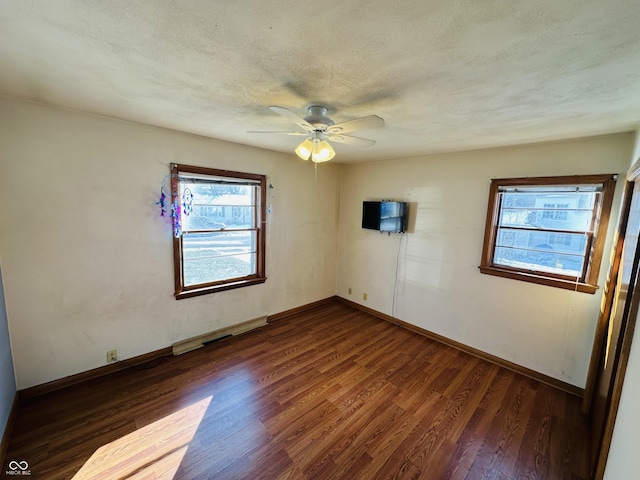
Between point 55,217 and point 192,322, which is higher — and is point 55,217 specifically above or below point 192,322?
above

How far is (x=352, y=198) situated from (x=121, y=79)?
3.26 metres

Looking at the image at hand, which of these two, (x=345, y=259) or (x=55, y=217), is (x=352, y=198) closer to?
(x=345, y=259)

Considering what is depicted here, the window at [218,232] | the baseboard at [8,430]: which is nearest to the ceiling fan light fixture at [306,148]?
the window at [218,232]

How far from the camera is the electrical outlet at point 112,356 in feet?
8.27

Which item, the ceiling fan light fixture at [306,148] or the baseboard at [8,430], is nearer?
the baseboard at [8,430]

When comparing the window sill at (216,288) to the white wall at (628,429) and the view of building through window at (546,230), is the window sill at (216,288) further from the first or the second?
the white wall at (628,429)

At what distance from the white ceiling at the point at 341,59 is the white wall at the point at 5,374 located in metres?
1.64

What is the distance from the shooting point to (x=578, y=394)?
8.12 ft

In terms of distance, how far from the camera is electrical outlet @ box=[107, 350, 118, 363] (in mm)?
2521

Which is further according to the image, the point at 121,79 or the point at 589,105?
the point at 589,105

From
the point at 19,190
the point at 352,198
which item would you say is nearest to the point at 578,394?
the point at 352,198

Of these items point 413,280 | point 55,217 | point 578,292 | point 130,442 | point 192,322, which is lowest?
point 130,442

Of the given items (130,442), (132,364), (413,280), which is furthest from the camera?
(413,280)

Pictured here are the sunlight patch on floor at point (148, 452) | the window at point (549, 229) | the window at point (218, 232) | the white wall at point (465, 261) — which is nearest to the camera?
the sunlight patch on floor at point (148, 452)
